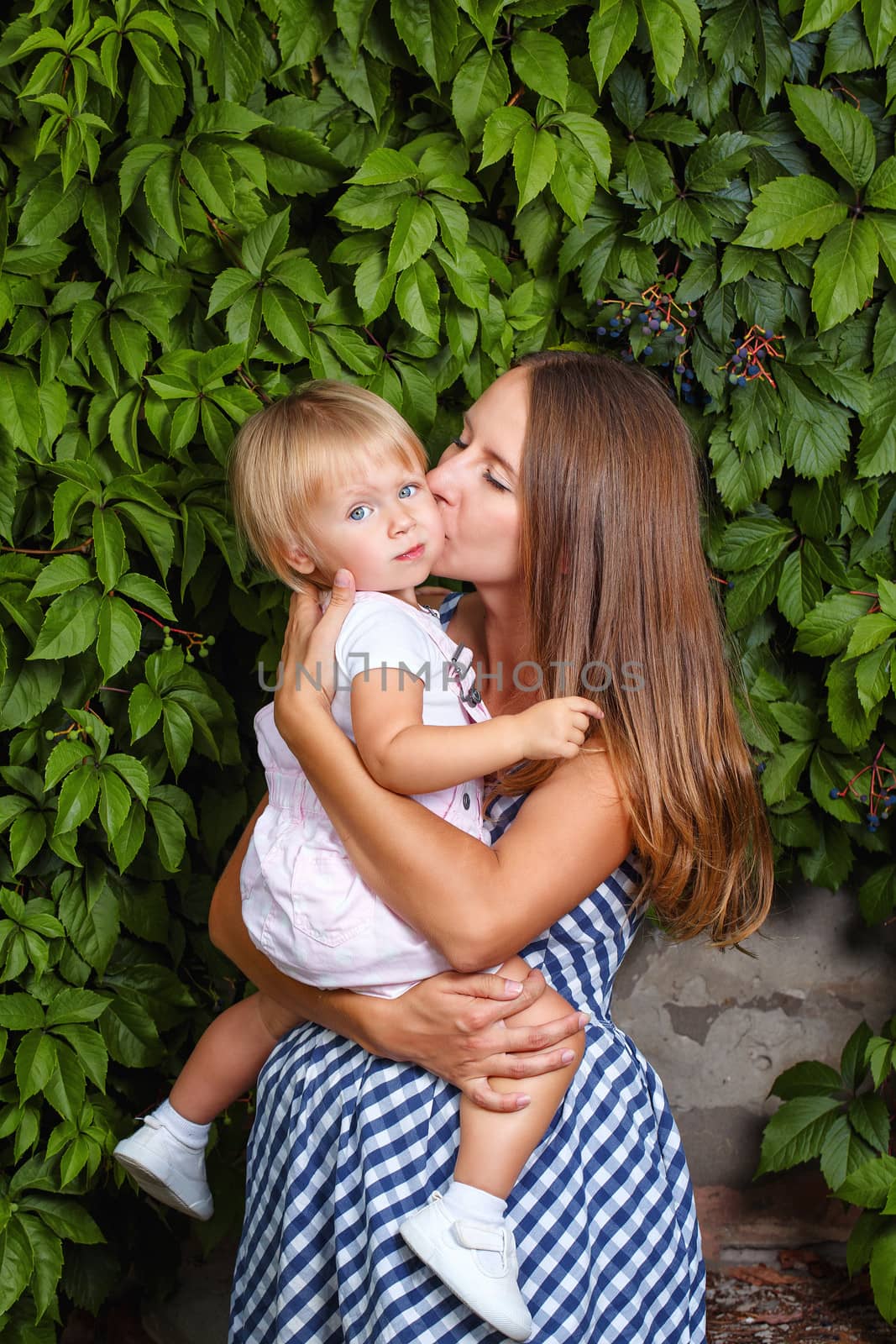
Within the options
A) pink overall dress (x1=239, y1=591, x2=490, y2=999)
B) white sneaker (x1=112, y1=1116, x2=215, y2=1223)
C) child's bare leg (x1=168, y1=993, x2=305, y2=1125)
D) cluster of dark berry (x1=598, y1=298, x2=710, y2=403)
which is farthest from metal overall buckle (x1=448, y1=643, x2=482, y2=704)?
white sneaker (x1=112, y1=1116, x2=215, y2=1223)

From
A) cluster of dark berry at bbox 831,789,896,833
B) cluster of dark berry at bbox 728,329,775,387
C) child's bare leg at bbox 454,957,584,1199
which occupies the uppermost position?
cluster of dark berry at bbox 728,329,775,387

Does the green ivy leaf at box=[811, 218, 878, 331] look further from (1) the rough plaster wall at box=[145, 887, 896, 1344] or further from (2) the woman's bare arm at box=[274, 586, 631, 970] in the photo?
(1) the rough plaster wall at box=[145, 887, 896, 1344]

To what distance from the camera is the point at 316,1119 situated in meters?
1.49

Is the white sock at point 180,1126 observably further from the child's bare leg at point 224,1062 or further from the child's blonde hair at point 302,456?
the child's blonde hair at point 302,456

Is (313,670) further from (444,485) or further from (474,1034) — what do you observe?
(474,1034)

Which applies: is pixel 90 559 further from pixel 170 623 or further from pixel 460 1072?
pixel 460 1072

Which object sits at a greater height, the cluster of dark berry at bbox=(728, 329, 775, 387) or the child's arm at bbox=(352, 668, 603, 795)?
the cluster of dark berry at bbox=(728, 329, 775, 387)

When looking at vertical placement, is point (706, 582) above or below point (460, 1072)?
above

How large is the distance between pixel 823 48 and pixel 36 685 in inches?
63.8

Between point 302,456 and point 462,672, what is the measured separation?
0.36 m

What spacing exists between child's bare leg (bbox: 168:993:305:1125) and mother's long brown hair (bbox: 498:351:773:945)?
523 mm

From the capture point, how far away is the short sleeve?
56.1 inches

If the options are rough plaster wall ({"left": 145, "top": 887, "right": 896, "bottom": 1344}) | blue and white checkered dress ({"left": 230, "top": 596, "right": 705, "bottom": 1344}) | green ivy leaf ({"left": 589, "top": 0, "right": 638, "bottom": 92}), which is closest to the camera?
blue and white checkered dress ({"left": 230, "top": 596, "right": 705, "bottom": 1344})

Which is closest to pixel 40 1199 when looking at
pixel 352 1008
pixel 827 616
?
pixel 352 1008
